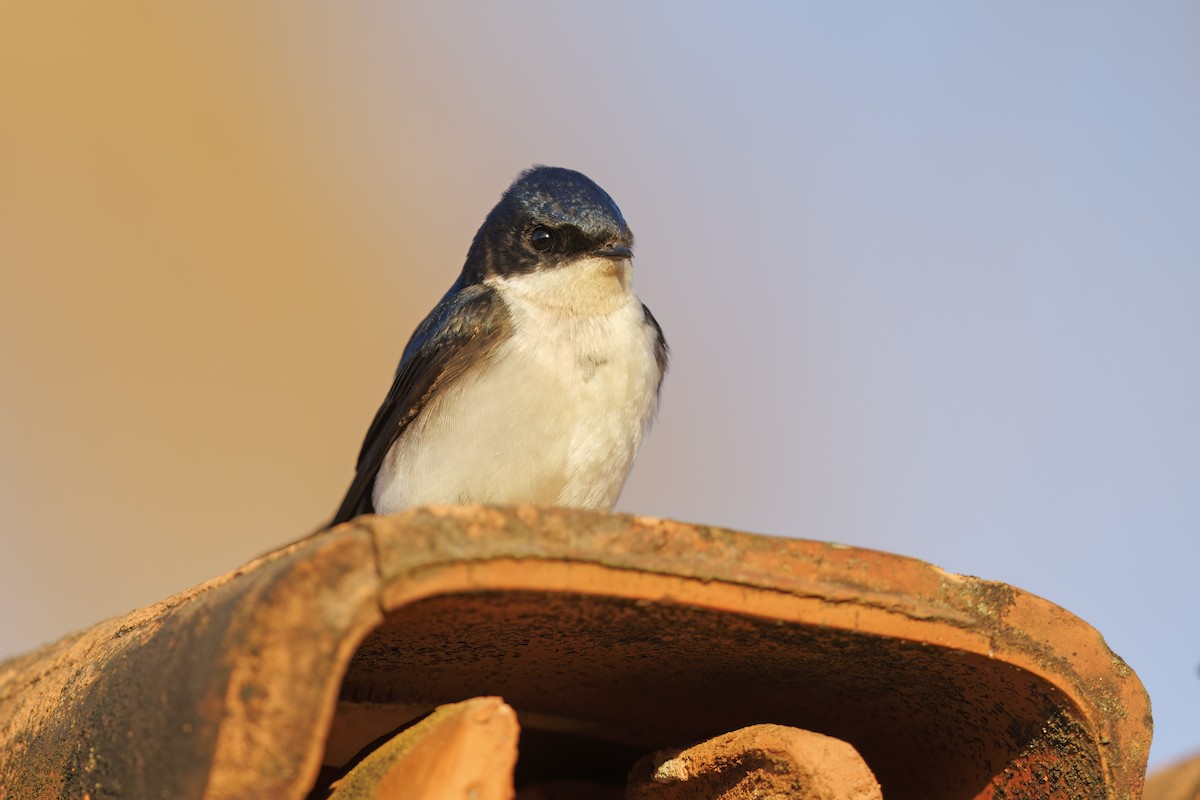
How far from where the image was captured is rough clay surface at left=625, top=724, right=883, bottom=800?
1.23m

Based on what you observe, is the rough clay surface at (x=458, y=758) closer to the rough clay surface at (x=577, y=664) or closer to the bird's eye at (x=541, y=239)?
the rough clay surface at (x=577, y=664)

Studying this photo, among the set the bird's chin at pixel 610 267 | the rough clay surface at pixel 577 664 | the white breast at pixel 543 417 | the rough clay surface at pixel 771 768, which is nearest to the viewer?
the rough clay surface at pixel 577 664

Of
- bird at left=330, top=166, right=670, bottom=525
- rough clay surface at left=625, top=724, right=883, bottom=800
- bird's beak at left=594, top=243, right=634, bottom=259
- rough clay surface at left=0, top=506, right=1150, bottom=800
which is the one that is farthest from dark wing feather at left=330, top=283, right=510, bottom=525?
rough clay surface at left=625, top=724, right=883, bottom=800

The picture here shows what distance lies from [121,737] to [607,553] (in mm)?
463

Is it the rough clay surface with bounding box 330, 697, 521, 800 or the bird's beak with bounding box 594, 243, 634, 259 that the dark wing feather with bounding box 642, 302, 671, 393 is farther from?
the rough clay surface with bounding box 330, 697, 521, 800

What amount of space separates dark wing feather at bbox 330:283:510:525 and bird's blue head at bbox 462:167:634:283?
120mm

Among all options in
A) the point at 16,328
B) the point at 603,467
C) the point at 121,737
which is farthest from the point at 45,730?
the point at 16,328

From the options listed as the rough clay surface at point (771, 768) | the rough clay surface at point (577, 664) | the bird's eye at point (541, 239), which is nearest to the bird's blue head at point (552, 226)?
the bird's eye at point (541, 239)

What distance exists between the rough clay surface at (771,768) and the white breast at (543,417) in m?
1.03

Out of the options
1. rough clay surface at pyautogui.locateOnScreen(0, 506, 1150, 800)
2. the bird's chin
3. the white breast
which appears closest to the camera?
rough clay surface at pyautogui.locateOnScreen(0, 506, 1150, 800)

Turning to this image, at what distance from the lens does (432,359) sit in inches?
99.5

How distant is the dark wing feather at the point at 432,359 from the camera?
250 centimetres

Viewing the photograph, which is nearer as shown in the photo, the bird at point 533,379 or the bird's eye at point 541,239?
the bird at point 533,379

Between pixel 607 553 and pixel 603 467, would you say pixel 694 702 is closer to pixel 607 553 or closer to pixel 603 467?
pixel 607 553
